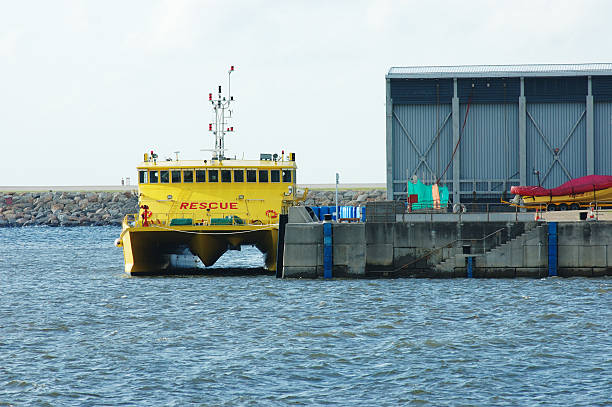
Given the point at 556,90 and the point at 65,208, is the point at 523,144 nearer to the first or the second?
the point at 556,90

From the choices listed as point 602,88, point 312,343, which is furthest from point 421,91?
point 312,343

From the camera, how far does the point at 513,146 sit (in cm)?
4922

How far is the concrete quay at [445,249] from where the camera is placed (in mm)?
33469

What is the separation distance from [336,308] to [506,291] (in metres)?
7.09

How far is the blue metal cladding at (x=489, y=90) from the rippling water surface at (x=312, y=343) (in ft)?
58.2

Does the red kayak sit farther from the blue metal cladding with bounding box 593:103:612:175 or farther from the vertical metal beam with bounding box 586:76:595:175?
the blue metal cladding with bounding box 593:103:612:175

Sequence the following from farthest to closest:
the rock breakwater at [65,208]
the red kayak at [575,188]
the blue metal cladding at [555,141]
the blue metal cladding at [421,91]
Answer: the rock breakwater at [65,208]
the blue metal cladding at [555,141]
the blue metal cladding at [421,91]
the red kayak at [575,188]

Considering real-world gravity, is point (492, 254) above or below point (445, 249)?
below

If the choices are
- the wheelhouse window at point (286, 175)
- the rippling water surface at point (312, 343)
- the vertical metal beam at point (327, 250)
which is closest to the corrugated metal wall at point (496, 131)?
the wheelhouse window at point (286, 175)

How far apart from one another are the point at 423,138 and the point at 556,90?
8.02 metres

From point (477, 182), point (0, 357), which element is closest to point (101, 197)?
point (477, 182)

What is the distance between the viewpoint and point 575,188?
144ft

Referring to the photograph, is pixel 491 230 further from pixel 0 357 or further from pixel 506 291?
pixel 0 357

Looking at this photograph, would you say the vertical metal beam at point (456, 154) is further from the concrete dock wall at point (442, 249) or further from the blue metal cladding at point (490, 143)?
the concrete dock wall at point (442, 249)
